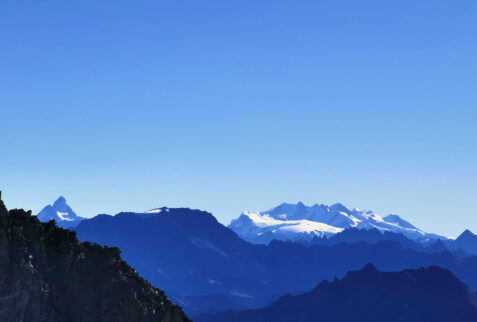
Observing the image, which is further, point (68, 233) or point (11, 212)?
point (68, 233)

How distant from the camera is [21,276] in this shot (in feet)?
217

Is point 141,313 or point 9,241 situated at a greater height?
point 9,241

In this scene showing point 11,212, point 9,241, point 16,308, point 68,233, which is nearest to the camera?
point 16,308

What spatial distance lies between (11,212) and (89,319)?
1305 cm

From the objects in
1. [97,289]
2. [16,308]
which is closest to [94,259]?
[97,289]

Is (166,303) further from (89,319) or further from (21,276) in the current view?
(21,276)

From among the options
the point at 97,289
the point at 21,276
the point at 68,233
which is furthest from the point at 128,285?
the point at 21,276

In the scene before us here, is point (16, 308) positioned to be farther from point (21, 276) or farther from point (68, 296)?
point (68, 296)

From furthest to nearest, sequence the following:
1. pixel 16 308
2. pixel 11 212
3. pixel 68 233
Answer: pixel 68 233
pixel 11 212
pixel 16 308

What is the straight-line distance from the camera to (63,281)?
242 ft

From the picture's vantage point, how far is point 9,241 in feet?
226

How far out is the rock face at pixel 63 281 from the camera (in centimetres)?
6606

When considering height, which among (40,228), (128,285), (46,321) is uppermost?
(40,228)

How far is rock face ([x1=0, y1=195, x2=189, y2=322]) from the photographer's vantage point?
66.1 m
